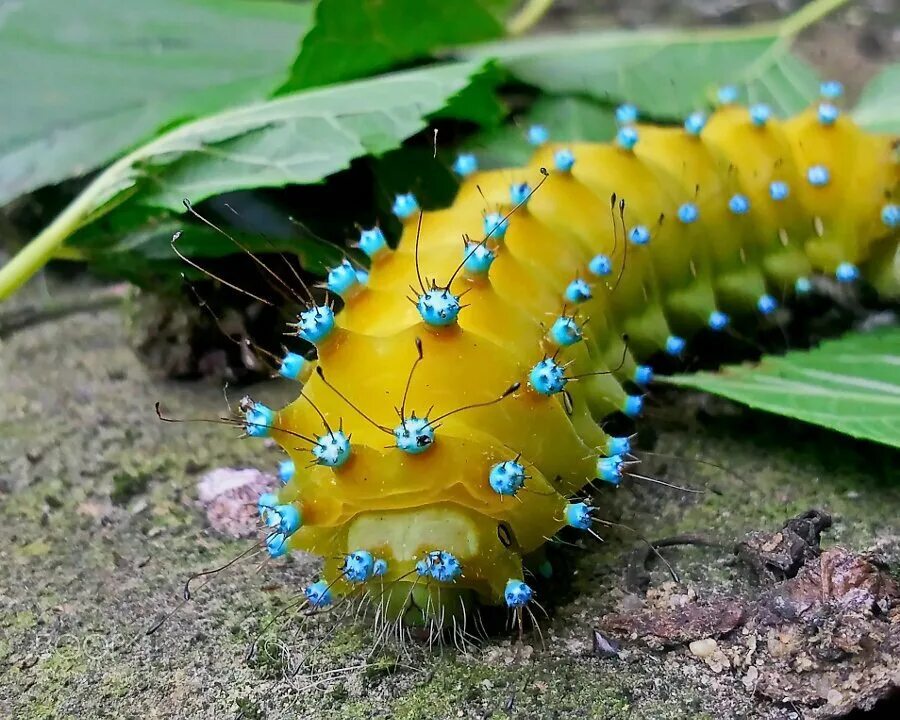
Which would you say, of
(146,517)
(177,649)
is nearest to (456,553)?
(177,649)

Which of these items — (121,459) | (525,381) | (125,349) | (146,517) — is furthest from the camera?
(125,349)

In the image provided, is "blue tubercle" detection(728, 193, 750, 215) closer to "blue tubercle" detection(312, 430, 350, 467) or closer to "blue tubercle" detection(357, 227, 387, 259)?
"blue tubercle" detection(357, 227, 387, 259)

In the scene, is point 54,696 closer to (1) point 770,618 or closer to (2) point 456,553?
(2) point 456,553

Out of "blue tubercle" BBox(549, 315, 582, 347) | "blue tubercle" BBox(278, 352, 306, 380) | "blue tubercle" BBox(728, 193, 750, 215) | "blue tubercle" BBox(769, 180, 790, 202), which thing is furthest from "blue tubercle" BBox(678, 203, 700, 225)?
"blue tubercle" BBox(278, 352, 306, 380)

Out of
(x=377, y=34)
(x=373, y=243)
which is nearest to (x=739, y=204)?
(x=373, y=243)

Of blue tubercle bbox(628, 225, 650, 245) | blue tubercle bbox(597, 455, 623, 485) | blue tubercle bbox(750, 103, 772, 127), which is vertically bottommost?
blue tubercle bbox(597, 455, 623, 485)

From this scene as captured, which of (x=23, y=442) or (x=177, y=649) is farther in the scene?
(x=23, y=442)
